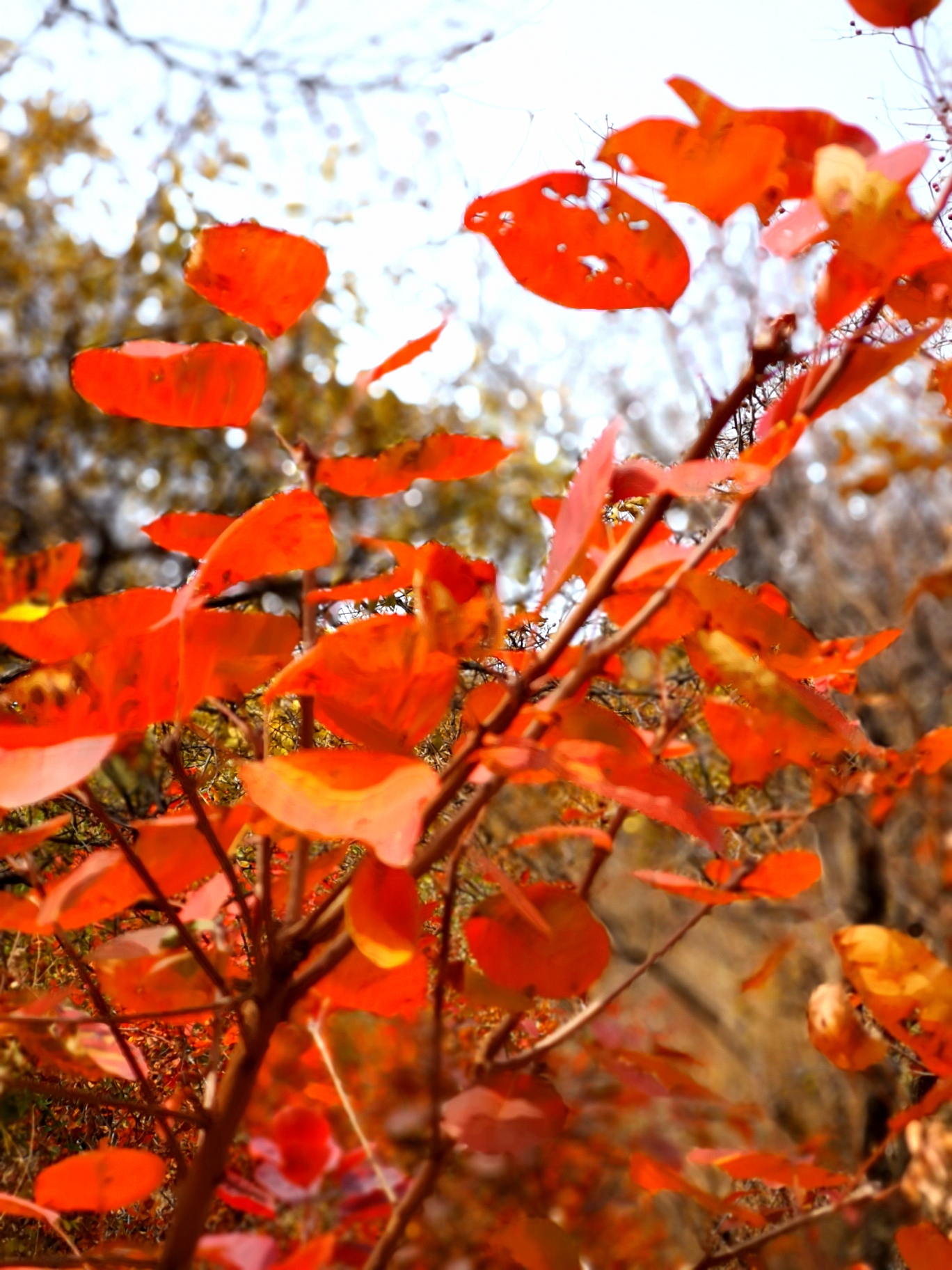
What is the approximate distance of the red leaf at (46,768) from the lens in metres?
0.27

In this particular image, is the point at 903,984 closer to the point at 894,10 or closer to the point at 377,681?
the point at 377,681

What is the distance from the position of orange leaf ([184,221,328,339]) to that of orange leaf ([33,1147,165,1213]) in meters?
0.33

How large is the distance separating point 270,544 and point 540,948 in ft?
0.57

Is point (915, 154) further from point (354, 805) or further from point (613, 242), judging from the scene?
point (354, 805)

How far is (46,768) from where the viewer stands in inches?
10.9

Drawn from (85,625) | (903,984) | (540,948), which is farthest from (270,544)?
(903,984)

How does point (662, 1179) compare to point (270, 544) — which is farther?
point (662, 1179)

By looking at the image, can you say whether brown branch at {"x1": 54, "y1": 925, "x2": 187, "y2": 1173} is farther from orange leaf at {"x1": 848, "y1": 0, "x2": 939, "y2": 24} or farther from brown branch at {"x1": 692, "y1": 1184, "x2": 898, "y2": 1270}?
orange leaf at {"x1": 848, "y1": 0, "x2": 939, "y2": 24}

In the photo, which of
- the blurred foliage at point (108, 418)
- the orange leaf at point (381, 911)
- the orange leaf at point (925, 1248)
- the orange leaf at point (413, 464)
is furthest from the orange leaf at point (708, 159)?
the blurred foliage at point (108, 418)

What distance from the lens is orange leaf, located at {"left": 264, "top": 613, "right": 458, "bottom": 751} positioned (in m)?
0.31

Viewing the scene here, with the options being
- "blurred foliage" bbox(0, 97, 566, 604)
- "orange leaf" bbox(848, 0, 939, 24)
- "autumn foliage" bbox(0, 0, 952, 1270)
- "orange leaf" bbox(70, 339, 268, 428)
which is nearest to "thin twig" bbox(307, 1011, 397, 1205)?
"autumn foliage" bbox(0, 0, 952, 1270)

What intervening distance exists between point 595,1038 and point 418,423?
2034 mm

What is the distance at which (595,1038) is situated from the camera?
1.74ft

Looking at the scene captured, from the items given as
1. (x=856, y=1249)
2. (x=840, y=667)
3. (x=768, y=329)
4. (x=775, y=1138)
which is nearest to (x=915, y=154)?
(x=768, y=329)
